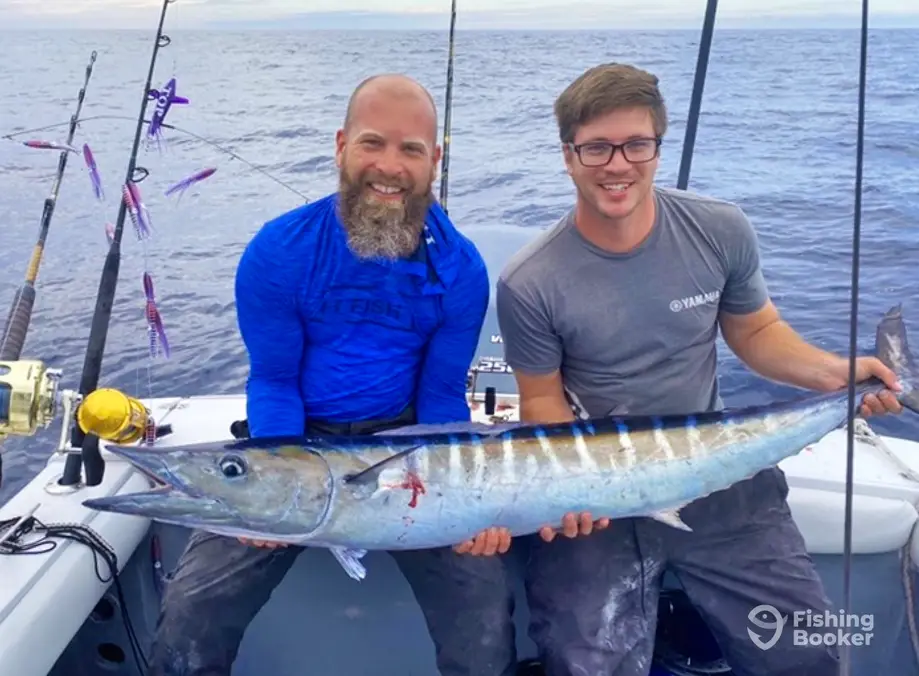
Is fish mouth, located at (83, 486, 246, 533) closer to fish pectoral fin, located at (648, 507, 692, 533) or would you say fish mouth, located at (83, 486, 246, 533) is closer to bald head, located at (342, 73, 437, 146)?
fish pectoral fin, located at (648, 507, 692, 533)

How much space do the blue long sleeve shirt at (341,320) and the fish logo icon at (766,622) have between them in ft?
3.55

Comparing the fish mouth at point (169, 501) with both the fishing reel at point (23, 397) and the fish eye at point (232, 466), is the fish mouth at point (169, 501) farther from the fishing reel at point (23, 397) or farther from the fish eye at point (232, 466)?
the fishing reel at point (23, 397)

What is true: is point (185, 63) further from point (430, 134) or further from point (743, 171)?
point (430, 134)

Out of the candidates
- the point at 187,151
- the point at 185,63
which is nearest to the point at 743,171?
the point at 187,151

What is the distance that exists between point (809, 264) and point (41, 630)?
7713 millimetres

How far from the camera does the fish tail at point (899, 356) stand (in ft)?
8.34

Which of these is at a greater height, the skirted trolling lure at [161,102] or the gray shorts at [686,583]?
the skirted trolling lure at [161,102]

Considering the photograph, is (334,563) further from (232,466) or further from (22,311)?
(22,311)

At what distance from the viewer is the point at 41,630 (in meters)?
2.27

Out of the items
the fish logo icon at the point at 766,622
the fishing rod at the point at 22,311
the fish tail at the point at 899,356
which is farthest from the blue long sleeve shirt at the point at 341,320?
the fish tail at the point at 899,356

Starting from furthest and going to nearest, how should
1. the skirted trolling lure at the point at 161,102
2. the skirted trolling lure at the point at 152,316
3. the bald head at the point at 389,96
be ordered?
A: the skirted trolling lure at the point at 161,102, the skirted trolling lure at the point at 152,316, the bald head at the point at 389,96

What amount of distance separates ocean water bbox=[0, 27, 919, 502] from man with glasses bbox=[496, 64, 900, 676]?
4.96 feet

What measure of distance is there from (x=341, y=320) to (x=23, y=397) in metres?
0.90

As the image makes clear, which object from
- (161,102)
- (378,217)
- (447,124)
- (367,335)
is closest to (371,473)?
(367,335)
